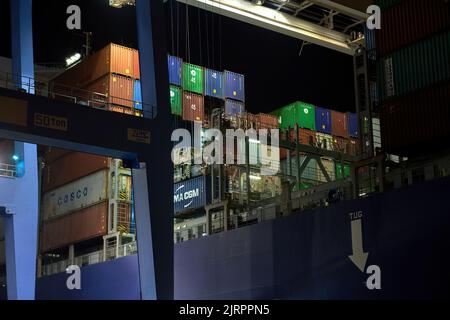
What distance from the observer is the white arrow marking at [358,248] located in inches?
659

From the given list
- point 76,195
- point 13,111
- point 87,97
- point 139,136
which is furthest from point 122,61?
point 13,111

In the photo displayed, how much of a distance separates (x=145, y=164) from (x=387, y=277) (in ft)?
23.0

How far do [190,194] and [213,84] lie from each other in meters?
8.03

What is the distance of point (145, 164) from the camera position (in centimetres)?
1802

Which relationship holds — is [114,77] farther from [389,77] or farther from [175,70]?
[389,77]

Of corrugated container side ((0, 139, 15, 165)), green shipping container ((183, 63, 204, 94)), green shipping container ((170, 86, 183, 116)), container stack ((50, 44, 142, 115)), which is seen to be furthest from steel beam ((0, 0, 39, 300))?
corrugated container side ((0, 139, 15, 165))

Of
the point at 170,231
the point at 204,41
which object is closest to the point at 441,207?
the point at 170,231

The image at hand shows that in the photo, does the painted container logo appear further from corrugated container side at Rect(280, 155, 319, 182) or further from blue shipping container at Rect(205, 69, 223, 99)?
blue shipping container at Rect(205, 69, 223, 99)

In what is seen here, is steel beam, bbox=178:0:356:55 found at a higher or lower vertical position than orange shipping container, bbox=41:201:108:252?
higher

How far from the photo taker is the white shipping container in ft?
90.4

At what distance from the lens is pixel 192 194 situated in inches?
978

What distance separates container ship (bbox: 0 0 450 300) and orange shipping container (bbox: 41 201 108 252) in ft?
0.22

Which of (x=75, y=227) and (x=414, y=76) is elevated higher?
(x=414, y=76)
